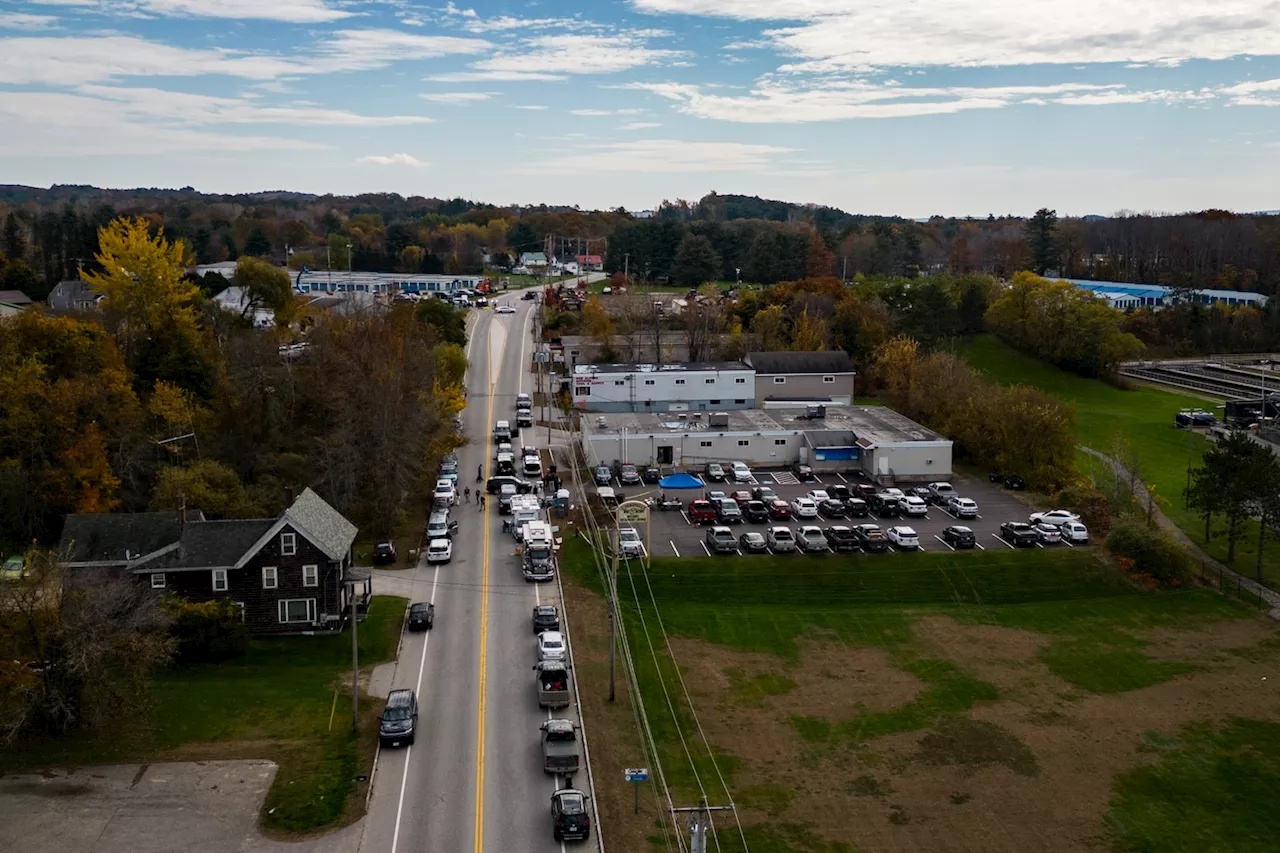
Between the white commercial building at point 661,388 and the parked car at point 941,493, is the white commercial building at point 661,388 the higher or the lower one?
the higher one

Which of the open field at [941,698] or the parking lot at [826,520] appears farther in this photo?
the parking lot at [826,520]

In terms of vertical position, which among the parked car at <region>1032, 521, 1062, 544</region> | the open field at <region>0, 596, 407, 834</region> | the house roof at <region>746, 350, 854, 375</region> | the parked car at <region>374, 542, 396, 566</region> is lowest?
the open field at <region>0, 596, 407, 834</region>

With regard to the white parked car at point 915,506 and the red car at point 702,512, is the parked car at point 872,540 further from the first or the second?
the red car at point 702,512

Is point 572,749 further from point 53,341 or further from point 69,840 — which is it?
point 53,341

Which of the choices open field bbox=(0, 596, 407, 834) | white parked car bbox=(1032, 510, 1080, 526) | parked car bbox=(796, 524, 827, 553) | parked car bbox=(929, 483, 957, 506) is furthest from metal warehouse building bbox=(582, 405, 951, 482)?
open field bbox=(0, 596, 407, 834)

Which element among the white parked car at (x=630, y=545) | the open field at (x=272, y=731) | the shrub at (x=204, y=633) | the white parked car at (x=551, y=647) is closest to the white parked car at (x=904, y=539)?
the white parked car at (x=630, y=545)

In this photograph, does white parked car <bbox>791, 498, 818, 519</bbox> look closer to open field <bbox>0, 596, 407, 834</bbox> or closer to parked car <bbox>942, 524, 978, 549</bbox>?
parked car <bbox>942, 524, 978, 549</bbox>
